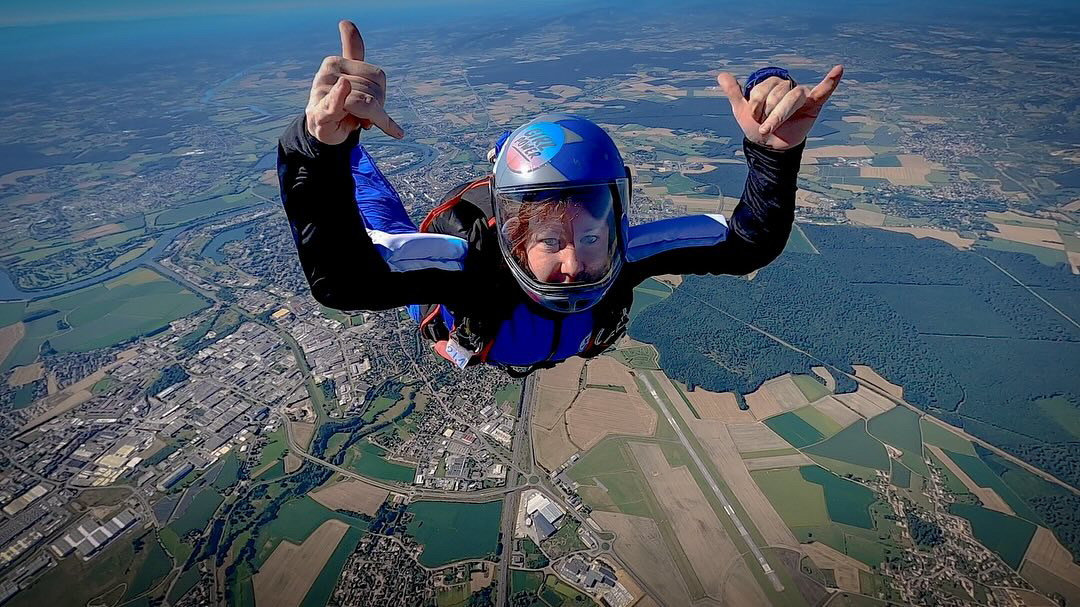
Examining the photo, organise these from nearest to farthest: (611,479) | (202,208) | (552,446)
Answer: (611,479) < (552,446) < (202,208)

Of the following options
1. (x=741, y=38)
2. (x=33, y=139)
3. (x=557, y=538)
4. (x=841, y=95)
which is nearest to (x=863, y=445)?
(x=557, y=538)

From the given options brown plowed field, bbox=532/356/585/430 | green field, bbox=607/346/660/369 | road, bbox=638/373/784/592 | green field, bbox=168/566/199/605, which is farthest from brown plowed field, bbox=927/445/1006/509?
green field, bbox=168/566/199/605

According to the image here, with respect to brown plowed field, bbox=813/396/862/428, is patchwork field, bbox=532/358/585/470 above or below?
above

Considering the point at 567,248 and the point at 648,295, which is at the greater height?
the point at 567,248

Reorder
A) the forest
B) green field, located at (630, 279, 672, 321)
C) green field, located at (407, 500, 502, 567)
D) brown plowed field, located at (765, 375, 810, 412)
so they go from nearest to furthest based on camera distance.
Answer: green field, located at (407, 500, 502, 567), brown plowed field, located at (765, 375, 810, 412), the forest, green field, located at (630, 279, 672, 321)

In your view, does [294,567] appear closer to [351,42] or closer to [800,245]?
[351,42]

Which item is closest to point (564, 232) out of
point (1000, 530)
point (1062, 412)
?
point (1000, 530)

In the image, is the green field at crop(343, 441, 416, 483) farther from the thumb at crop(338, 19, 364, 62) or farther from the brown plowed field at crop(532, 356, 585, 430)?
the thumb at crop(338, 19, 364, 62)
